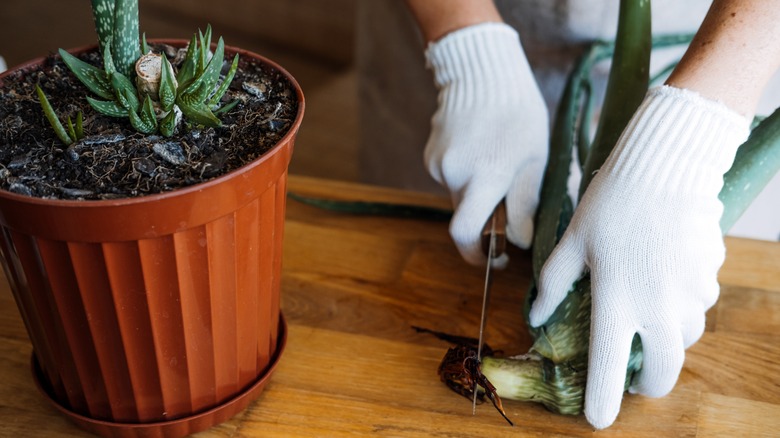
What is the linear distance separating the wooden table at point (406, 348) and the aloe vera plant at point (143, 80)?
0.23 meters

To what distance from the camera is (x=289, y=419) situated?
0.56 metres

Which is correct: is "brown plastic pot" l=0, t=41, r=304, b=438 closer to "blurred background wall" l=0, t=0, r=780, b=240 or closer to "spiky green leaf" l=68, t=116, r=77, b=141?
"spiky green leaf" l=68, t=116, r=77, b=141

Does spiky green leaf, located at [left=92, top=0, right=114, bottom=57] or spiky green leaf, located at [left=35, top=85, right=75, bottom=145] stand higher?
spiky green leaf, located at [left=92, top=0, right=114, bottom=57]

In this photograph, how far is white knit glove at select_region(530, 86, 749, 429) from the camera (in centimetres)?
55

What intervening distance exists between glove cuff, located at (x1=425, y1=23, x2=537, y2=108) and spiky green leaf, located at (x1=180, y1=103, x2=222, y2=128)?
0.34 m

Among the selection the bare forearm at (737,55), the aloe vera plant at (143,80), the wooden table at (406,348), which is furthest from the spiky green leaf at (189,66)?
the bare forearm at (737,55)

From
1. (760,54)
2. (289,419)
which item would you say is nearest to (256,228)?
(289,419)

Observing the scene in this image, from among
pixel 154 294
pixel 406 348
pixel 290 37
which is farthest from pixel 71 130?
pixel 290 37

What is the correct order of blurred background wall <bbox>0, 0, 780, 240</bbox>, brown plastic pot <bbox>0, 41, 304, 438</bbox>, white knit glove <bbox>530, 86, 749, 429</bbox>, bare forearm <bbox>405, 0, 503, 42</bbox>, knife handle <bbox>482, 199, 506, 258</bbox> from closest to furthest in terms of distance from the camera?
brown plastic pot <bbox>0, 41, 304, 438</bbox>, white knit glove <bbox>530, 86, 749, 429</bbox>, knife handle <bbox>482, 199, 506, 258</bbox>, bare forearm <bbox>405, 0, 503, 42</bbox>, blurred background wall <bbox>0, 0, 780, 240</bbox>

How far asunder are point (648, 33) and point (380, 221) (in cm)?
31

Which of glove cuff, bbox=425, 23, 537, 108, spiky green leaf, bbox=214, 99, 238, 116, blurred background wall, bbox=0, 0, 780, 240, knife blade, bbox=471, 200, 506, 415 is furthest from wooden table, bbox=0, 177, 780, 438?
blurred background wall, bbox=0, 0, 780, 240

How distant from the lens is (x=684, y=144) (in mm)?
550

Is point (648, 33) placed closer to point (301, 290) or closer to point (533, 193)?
point (533, 193)

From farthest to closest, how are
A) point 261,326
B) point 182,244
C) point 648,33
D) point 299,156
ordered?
point 299,156
point 648,33
point 261,326
point 182,244
